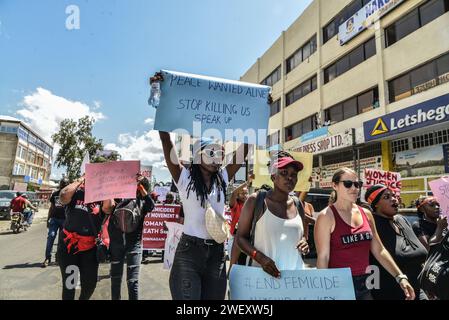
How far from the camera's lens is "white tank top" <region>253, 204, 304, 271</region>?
7.00ft

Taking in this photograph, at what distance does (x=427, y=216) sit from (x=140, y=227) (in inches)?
148

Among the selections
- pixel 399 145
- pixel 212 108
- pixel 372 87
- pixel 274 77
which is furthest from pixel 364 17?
pixel 212 108

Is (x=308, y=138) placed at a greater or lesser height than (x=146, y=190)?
greater

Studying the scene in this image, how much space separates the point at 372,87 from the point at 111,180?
1678cm

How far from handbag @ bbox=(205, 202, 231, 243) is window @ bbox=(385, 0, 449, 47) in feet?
51.2

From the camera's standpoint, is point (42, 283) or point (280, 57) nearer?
point (42, 283)

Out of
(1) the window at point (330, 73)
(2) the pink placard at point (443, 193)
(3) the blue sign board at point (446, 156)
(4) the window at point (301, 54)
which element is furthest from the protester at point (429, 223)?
(4) the window at point (301, 54)

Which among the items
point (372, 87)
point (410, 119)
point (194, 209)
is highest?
point (372, 87)

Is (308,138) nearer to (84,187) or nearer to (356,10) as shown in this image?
(356,10)

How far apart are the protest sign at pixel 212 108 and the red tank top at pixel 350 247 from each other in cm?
116

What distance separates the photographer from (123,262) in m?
3.89

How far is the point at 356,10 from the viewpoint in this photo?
1800 centimetres

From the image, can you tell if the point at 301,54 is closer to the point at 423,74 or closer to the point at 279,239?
the point at 423,74
